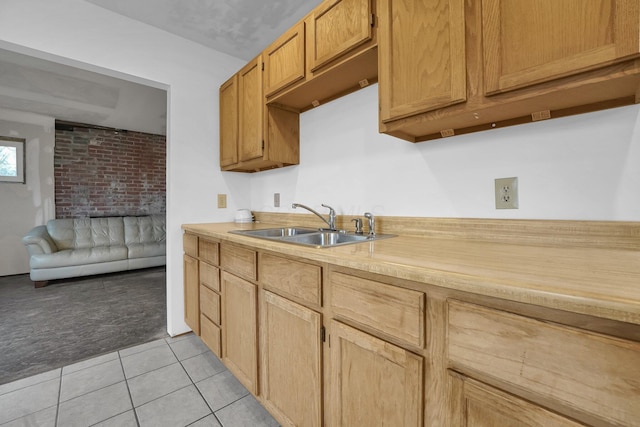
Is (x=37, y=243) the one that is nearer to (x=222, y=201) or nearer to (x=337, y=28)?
(x=222, y=201)

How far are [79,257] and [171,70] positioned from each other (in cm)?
302

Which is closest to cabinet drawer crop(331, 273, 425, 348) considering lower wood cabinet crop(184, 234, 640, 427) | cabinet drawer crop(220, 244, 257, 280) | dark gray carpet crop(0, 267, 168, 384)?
lower wood cabinet crop(184, 234, 640, 427)

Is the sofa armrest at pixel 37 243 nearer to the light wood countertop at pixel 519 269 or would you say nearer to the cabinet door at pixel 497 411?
the light wood countertop at pixel 519 269

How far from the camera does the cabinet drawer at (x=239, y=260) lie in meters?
1.34

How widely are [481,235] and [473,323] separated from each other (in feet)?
2.07

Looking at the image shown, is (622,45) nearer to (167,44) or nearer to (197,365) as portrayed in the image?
Answer: (197,365)

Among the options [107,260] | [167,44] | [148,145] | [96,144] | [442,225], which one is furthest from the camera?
[148,145]

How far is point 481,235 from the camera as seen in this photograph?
1144 mm

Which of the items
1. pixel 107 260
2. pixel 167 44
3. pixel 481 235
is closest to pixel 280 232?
pixel 481 235

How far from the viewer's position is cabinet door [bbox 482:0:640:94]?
0.69 meters

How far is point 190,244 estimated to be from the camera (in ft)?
6.84

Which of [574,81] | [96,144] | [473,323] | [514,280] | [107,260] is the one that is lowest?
[107,260]

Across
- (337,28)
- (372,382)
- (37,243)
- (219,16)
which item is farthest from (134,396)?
(37,243)

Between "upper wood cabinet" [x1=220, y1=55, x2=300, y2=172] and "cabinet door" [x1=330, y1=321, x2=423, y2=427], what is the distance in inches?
53.8
